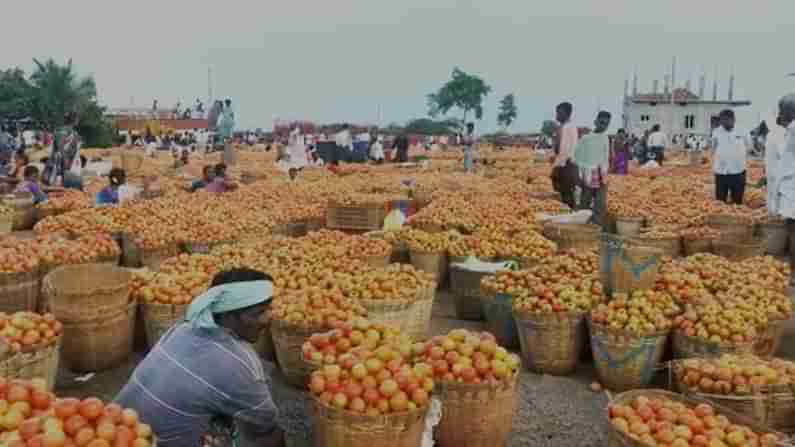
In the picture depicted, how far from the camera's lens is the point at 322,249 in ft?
24.0

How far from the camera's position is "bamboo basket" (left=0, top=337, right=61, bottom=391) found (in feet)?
13.8

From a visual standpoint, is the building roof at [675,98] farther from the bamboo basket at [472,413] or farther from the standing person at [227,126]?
the bamboo basket at [472,413]

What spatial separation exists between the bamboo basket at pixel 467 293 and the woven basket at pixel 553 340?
1.38 m

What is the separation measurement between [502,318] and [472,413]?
227cm

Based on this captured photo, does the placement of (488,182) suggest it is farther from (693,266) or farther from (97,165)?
(97,165)

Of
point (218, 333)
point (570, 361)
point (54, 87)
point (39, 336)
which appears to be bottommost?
point (570, 361)

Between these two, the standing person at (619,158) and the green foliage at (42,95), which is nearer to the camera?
the standing person at (619,158)

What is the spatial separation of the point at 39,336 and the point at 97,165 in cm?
1784

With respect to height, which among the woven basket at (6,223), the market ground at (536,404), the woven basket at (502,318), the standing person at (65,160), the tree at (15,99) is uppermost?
the tree at (15,99)

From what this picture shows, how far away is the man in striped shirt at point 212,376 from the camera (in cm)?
332

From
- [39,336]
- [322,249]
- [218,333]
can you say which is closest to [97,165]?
[322,249]

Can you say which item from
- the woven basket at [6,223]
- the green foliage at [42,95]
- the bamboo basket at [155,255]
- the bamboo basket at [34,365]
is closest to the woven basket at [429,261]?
the bamboo basket at [155,255]

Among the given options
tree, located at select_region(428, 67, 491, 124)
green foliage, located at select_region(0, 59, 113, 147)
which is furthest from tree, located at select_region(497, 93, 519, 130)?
green foliage, located at select_region(0, 59, 113, 147)

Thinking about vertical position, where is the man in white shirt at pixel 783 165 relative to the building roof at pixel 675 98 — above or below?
below
